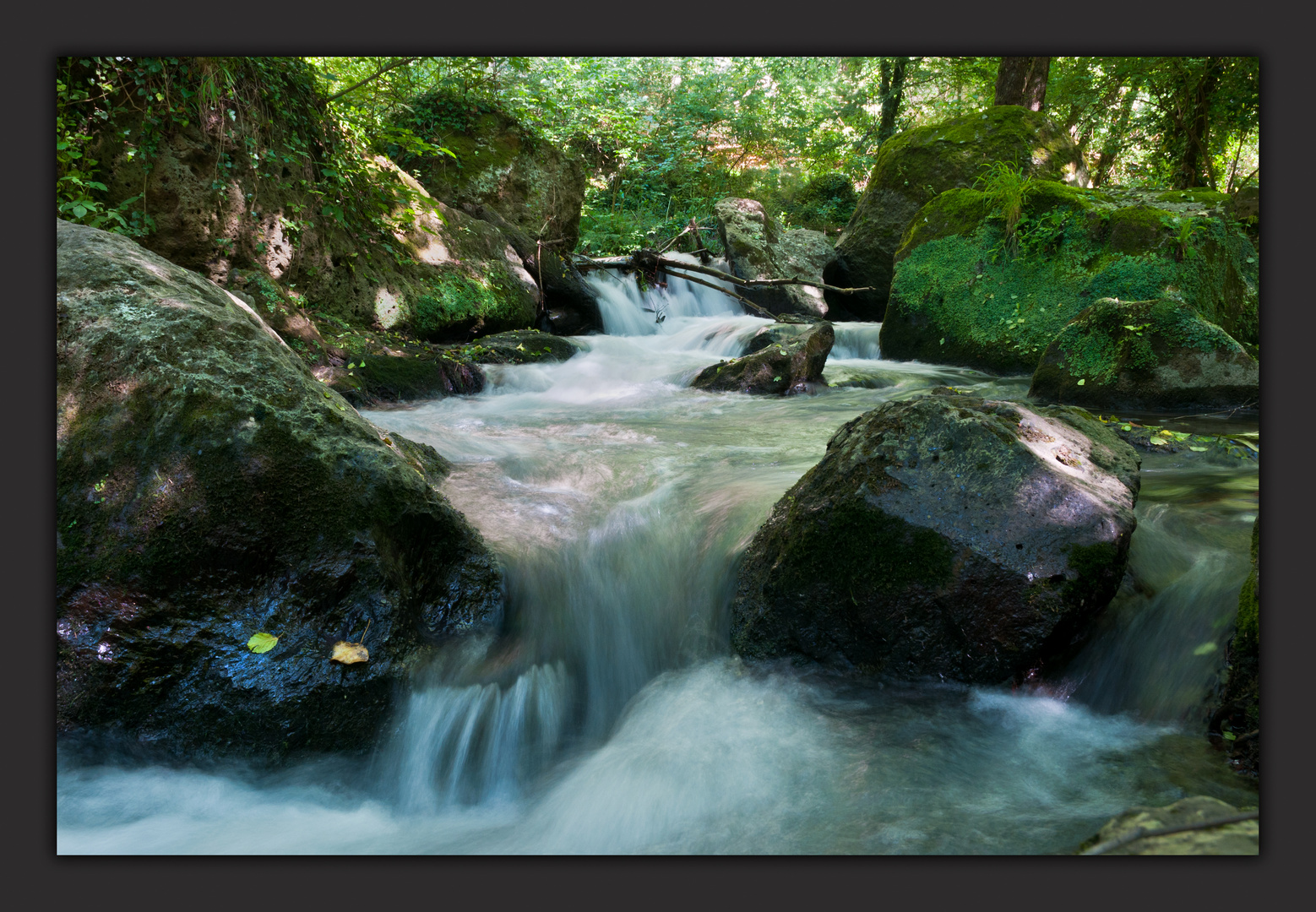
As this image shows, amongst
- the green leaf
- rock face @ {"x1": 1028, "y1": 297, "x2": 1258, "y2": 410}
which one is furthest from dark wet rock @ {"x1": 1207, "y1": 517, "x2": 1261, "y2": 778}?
rock face @ {"x1": 1028, "y1": 297, "x2": 1258, "y2": 410}

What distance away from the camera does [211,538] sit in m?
2.29

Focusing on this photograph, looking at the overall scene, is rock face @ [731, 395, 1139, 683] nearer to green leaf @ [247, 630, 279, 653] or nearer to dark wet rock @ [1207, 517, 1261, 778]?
dark wet rock @ [1207, 517, 1261, 778]

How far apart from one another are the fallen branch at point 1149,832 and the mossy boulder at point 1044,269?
5.63 metres

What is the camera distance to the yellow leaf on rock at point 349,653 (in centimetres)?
236

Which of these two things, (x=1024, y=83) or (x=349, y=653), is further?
(x=1024, y=83)

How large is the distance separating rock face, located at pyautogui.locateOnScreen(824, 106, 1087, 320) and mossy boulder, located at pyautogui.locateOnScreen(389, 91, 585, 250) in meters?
4.61

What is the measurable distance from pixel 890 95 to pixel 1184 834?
17.1 meters

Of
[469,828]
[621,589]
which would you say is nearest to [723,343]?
[621,589]

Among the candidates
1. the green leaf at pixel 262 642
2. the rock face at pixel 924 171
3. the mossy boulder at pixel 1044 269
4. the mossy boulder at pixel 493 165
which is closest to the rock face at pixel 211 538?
the green leaf at pixel 262 642

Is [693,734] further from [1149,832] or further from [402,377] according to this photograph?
[402,377]

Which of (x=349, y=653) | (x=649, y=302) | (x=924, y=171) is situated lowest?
(x=349, y=653)

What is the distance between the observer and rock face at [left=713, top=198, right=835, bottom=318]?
1106 centimetres

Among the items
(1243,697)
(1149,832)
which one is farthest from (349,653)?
(1243,697)

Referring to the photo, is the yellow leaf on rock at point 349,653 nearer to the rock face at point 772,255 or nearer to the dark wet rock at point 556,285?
the dark wet rock at point 556,285
